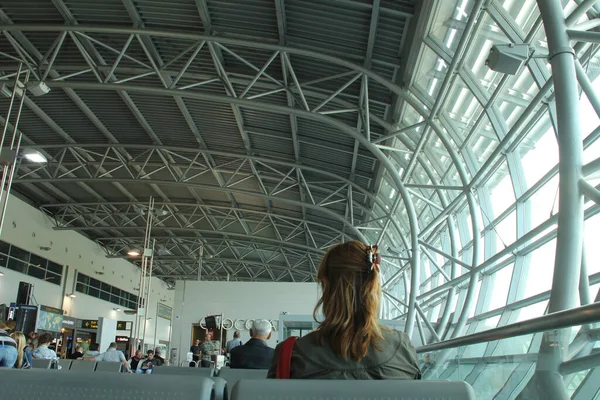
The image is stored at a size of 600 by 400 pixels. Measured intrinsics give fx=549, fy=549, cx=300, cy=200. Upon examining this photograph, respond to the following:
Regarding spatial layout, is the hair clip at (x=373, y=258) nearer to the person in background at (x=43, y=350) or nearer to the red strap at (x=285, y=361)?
the red strap at (x=285, y=361)

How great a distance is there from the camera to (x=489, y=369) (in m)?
3.95

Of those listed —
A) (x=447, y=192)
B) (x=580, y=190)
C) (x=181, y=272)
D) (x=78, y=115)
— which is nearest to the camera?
(x=580, y=190)

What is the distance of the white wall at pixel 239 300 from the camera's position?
28438 millimetres

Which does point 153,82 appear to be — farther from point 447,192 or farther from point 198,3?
point 447,192

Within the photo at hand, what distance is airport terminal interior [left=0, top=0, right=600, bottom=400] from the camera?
4.77 meters

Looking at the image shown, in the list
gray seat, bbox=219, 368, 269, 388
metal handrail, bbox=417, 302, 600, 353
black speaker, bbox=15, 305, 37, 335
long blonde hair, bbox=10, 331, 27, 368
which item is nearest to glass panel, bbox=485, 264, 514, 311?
gray seat, bbox=219, 368, 269, 388

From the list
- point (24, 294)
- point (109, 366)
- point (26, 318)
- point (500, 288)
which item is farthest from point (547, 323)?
point (24, 294)

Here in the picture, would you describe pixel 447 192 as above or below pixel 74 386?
above

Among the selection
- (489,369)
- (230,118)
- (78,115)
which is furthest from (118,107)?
(489,369)

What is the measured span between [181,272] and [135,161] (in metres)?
23.5

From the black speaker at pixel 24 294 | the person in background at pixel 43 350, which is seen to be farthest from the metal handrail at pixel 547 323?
the black speaker at pixel 24 294

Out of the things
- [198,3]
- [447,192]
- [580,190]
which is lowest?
[580,190]

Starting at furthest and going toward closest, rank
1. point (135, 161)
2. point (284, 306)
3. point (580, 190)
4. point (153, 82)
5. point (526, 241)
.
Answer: point (284, 306) → point (135, 161) → point (153, 82) → point (526, 241) → point (580, 190)

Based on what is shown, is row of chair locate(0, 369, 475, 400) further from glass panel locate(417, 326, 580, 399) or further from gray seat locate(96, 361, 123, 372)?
gray seat locate(96, 361, 123, 372)
